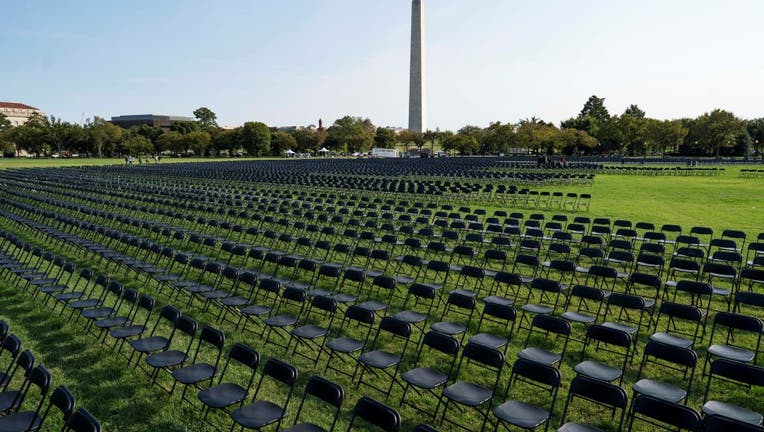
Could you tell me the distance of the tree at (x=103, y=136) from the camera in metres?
81.4

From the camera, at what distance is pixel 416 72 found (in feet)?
309

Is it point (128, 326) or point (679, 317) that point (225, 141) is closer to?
point (128, 326)

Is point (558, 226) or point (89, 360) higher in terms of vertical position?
point (558, 226)

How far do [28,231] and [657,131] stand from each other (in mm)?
72017

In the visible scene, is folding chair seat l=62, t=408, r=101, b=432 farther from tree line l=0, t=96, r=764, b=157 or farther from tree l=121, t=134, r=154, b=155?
tree l=121, t=134, r=154, b=155

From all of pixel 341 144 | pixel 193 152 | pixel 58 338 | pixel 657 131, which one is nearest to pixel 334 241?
pixel 58 338

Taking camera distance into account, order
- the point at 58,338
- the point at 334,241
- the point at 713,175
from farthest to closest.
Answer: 1. the point at 713,175
2. the point at 334,241
3. the point at 58,338

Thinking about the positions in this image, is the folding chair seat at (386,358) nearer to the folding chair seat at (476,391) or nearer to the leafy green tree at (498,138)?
the folding chair seat at (476,391)

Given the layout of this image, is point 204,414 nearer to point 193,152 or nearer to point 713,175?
point 713,175

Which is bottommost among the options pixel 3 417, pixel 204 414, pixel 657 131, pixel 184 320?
pixel 204 414

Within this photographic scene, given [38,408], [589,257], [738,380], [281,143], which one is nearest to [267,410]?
[38,408]

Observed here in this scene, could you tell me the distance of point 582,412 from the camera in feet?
15.4

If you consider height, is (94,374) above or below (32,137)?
below

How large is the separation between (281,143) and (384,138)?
2087 centimetres
